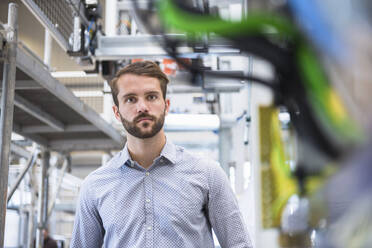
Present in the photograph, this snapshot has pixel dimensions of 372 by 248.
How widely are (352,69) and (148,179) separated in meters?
1.27

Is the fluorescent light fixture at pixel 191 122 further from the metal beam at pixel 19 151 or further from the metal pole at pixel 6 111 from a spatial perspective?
the metal pole at pixel 6 111

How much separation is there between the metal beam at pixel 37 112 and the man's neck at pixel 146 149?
204 centimetres

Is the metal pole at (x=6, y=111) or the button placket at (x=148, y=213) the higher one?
the metal pole at (x=6, y=111)

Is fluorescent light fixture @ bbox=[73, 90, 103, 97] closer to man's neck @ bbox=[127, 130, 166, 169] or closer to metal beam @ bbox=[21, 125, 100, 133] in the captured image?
metal beam @ bbox=[21, 125, 100, 133]

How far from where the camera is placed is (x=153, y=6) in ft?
1.18

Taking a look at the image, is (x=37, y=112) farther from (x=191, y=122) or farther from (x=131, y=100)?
(x=131, y=100)

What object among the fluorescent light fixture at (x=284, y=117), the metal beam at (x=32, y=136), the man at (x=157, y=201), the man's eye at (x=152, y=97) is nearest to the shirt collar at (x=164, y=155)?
the man at (x=157, y=201)

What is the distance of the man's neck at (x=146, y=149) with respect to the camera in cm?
148

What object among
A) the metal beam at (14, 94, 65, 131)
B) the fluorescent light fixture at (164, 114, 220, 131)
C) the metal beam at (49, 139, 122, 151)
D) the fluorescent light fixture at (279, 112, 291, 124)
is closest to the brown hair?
the fluorescent light fixture at (279, 112, 291, 124)

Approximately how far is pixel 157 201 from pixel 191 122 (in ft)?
9.42

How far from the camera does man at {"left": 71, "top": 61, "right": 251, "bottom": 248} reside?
1411mm

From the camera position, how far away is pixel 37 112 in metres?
3.63

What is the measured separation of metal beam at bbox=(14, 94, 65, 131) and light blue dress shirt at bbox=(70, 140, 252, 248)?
1975 mm

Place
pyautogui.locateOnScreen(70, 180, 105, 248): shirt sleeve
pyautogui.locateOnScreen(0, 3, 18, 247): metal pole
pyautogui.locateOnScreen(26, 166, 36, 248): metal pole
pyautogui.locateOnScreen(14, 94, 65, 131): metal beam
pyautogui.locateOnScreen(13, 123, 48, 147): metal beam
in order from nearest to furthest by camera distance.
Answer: pyautogui.locateOnScreen(70, 180, 105, 248): shirt sleeve → pyautogui.locateOnScreen(0, 3, 18, 247): metal pole → pyautogui.locateOnScreen(14, 94, 65, 131): metal beam → pyautogui.locateOnScreen(13, 123, 48, 147): metal beam → pyautogui.locateOnScreen(26, 166, 36, 248): metal pole
